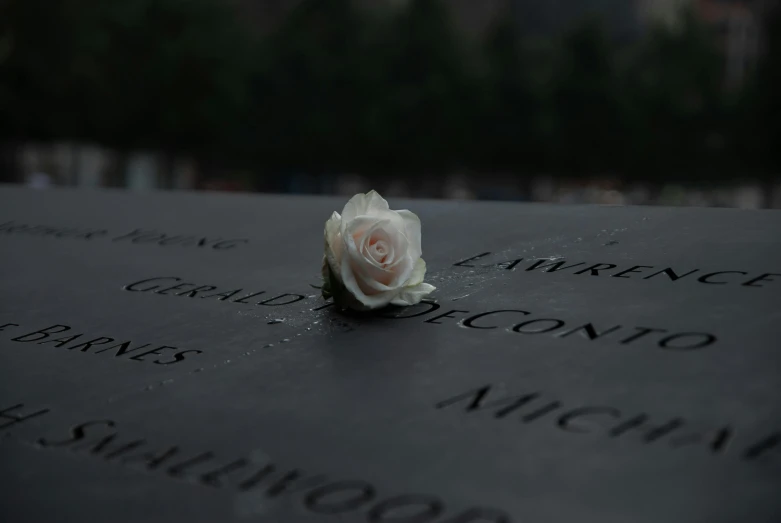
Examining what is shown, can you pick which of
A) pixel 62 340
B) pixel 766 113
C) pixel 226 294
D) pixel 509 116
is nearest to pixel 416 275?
pixel 226 294

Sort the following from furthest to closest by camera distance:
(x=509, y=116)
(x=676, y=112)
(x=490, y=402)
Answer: (x=509, y=116)
(x=676, y=112)
(x=490, y=402)

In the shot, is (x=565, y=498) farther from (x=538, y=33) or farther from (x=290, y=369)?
(x=538, y=33)

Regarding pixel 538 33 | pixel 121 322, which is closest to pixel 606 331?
pixel 121 322

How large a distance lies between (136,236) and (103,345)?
0.99m

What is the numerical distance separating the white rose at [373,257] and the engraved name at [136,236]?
81 cm

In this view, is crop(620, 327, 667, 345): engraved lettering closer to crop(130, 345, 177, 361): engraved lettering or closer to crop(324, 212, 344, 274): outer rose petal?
crop(324, 212, 344, 274): outer rose petal

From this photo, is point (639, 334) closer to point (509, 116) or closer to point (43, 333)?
point (43, 333)

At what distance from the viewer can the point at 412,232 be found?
183cm

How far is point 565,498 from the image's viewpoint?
1144 millimetres

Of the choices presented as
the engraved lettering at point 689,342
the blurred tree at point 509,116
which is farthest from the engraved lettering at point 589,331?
the blurred tree at point 509,116

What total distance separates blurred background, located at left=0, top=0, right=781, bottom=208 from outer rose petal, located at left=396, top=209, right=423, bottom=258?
17121mm

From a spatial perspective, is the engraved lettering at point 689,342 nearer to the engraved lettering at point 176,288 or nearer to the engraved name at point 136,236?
the engraved lettering at point 176,288

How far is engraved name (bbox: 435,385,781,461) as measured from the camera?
3.95 ft

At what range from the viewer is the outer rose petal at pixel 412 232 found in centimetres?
182
